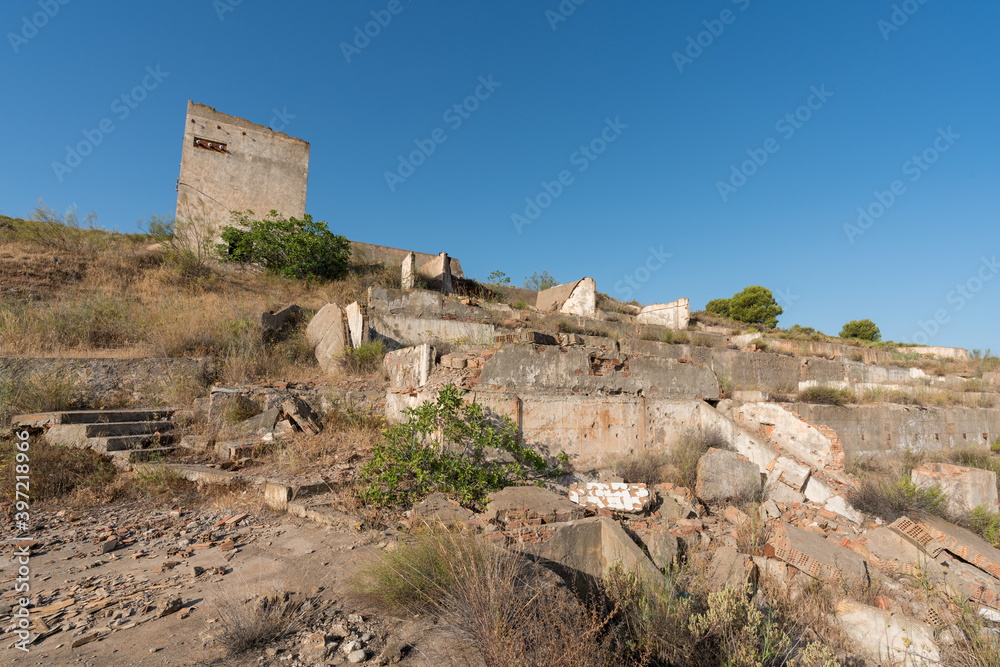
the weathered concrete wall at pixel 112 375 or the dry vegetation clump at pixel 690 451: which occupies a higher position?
the weathered concrete wall at pixel 112 375

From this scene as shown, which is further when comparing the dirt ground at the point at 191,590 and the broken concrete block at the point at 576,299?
the broken concrete block at the point at 576,299

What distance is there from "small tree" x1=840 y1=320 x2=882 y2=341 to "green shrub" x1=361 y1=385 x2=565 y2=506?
98.2 feet

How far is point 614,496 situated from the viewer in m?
4.82

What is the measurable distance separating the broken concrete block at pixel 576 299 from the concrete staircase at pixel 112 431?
10.3 meters

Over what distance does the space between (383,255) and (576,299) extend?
24.0ft

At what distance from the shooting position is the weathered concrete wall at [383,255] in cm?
1477

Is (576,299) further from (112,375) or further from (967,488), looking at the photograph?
(112,375)

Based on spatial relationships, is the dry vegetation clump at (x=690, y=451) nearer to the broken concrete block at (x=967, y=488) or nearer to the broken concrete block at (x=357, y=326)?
the broken concrete block at (x=967, y=488)

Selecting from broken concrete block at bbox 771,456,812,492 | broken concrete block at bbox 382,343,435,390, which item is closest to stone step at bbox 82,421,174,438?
broken concrete block at bbox 382,343,435,390

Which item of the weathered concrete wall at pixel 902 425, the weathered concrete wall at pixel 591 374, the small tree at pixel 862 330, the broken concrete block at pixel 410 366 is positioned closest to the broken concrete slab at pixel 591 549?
the weathered concrete wall at pixel 591 374

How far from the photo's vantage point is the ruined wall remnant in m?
13.8

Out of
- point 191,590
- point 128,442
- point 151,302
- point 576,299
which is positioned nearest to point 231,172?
point 151,302

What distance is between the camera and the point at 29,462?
478cm

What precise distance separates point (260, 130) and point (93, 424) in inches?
501
